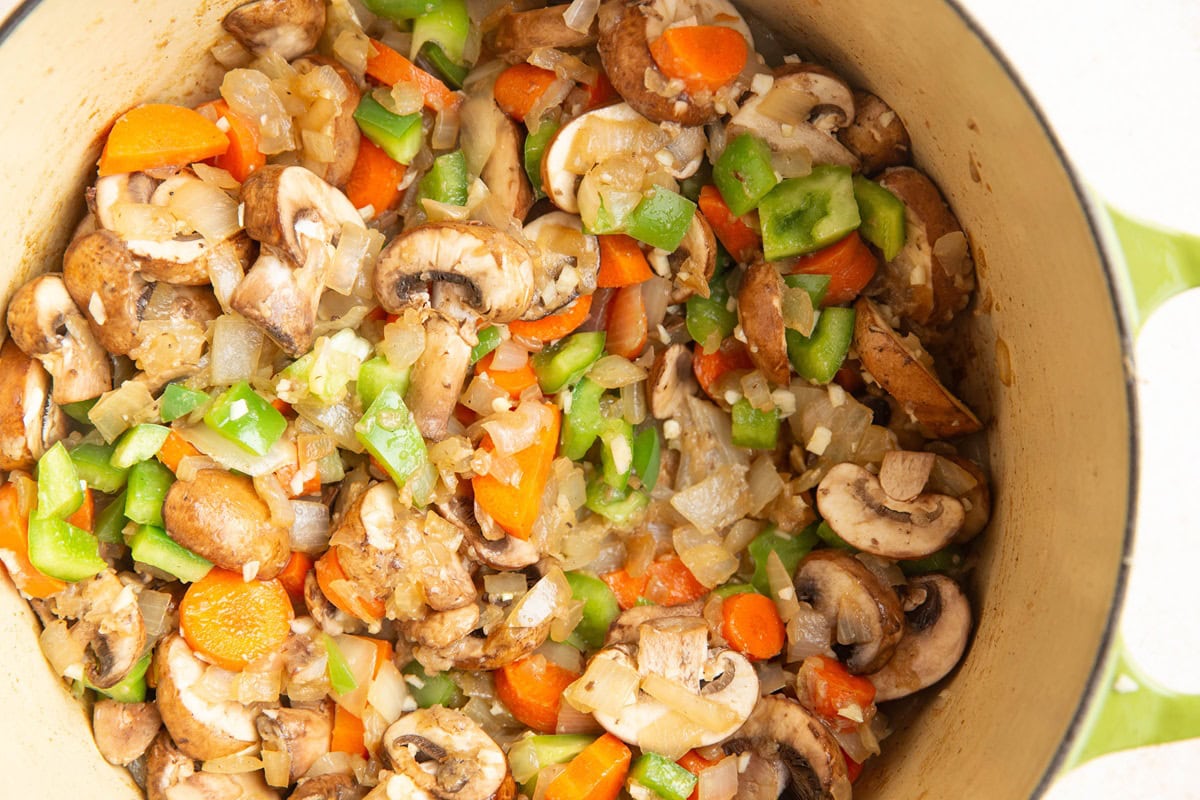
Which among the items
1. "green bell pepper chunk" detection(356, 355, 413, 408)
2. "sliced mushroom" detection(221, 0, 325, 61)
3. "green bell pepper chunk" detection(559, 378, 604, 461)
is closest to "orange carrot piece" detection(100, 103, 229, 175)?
"sliced mushroom" detection(221, 0, 325, 61)

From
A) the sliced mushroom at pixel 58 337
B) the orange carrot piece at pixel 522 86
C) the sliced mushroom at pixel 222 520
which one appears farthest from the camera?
the orange carrot piece at pixel 522 86

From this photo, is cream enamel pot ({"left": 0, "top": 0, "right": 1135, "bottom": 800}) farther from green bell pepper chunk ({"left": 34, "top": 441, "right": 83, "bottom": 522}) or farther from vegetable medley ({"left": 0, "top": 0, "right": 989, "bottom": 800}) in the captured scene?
green bell pepper chunk ({"left": 34, "top": 441, "right": 83, "bottom": 522})

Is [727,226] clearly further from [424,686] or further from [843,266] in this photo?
[424,686]

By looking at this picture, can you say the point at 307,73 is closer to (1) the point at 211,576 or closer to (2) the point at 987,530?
(1) the point at 211,576

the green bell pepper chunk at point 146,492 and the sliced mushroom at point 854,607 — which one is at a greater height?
the green bell pepper chunk at point 146,492

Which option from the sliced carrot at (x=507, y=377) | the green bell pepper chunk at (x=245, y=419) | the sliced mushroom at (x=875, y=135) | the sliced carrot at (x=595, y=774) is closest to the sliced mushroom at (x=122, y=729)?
the green bell pepper chunk at (x=245, y=419)

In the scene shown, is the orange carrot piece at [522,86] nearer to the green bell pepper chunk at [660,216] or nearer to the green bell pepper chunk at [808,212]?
the green bell pepper chunk at [660,216]

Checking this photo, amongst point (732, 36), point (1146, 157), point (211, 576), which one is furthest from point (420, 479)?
point (1146, 157)
